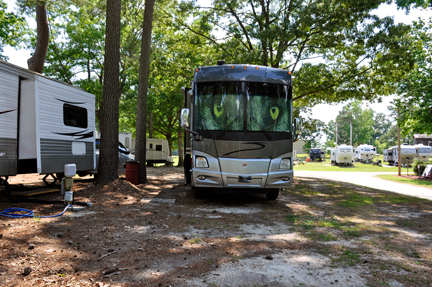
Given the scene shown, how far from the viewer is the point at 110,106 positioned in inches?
409

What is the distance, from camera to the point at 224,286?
133 inches

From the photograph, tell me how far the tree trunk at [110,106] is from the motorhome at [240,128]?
2.88 metres

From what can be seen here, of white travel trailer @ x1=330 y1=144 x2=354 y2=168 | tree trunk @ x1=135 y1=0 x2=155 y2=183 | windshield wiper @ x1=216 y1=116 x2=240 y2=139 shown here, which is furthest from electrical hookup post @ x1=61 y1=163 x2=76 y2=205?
white travel trailer @ x1=330 y1=144 x2=354 y2=168

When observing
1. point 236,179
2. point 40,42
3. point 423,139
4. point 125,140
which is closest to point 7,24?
point 40,42

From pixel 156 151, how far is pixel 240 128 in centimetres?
2374

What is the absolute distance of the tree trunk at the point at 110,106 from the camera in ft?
33.4

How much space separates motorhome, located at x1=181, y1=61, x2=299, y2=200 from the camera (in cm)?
821

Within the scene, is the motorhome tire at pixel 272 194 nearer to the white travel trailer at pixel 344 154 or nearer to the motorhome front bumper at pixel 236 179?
the motorhome front bumper at pixel 236 179

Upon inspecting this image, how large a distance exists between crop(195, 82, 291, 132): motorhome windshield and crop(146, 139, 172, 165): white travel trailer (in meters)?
22.7

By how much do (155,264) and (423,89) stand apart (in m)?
18.9

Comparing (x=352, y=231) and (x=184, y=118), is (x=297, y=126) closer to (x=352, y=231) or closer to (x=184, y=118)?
(x=184, y=118)

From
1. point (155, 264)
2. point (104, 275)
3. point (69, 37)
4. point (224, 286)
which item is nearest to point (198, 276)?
point (224, 286)

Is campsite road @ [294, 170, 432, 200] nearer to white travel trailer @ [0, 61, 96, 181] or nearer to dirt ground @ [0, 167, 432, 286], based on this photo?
dirt ground @ [0, 167, 432, 286]

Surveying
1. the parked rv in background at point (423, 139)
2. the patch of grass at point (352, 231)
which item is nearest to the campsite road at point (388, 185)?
the patch of grass at point (352, 231)
